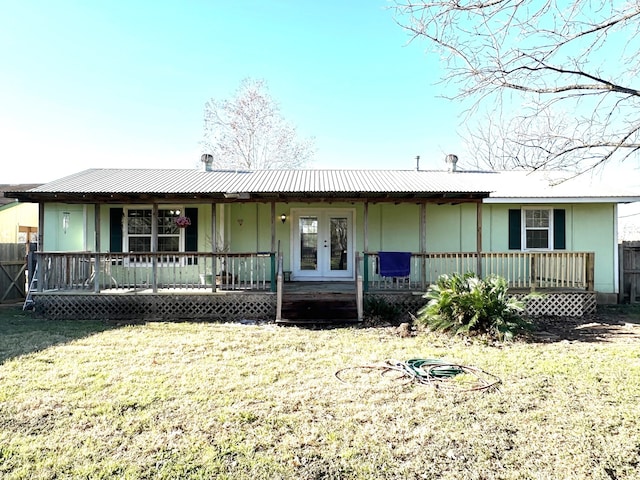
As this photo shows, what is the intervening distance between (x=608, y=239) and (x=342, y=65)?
32.0 feet

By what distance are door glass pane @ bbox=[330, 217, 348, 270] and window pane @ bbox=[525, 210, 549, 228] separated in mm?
5274

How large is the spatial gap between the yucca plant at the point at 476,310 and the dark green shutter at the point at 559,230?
15.8 feet

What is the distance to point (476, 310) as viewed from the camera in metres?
7.07

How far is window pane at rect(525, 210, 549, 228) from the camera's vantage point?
445 inches

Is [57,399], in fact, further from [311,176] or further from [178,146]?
[178,146]

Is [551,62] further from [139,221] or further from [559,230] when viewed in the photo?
[139,221]

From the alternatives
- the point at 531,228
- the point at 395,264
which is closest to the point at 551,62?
the point at 395,264

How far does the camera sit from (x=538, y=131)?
631cm

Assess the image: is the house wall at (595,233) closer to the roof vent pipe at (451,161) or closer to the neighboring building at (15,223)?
the roof vent pipe at (451,161)

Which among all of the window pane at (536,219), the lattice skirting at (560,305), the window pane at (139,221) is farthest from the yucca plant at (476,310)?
the window pane at (139,221)

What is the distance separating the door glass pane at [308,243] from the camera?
11.7 metres

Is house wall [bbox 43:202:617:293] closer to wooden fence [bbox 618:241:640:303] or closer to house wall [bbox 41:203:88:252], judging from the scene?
house wall [bbox 41:203:88:252]

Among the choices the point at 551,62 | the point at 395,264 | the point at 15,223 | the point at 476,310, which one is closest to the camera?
the point at 551,62

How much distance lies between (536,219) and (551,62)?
286 inches
